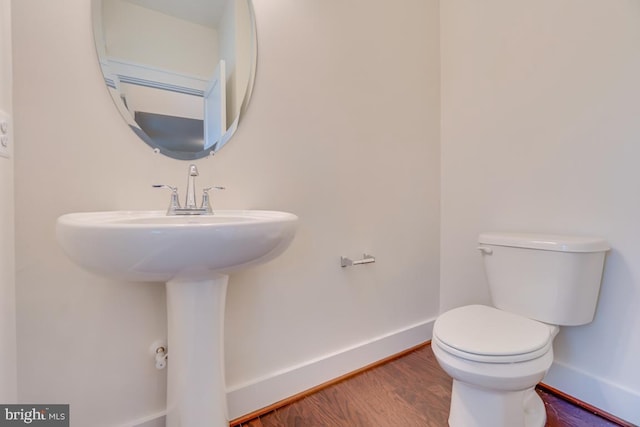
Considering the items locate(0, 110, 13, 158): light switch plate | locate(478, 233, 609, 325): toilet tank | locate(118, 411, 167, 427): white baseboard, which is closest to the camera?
locate(0, 110, 13, 158): light switch plate

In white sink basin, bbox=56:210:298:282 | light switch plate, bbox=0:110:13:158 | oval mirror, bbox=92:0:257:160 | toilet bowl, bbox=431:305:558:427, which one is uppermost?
oval mirror, bbox=92:0:257:160

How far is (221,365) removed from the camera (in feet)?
2.98

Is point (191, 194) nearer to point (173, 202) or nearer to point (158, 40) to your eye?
point (173, 202)

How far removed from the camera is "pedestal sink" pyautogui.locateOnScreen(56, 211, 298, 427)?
0.60 meters

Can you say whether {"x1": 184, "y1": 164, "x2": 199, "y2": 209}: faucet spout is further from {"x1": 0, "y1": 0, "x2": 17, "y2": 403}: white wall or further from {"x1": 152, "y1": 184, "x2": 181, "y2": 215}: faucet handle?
{"x1": 0, "y1": 0, "x2": 17, "y2": 403}: white wall

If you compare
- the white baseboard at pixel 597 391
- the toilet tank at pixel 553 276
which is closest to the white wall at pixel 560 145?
the white baseboard at pixel 597 391

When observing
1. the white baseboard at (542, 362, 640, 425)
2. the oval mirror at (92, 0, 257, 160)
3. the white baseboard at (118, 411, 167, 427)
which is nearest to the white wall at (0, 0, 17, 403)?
the oval mirror at (92, 0, 257, 160)

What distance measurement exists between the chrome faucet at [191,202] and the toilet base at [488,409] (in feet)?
3.54

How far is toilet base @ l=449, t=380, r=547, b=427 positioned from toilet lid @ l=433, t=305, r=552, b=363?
0.51 feet

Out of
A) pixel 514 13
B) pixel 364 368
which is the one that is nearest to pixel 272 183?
pixel 364 368

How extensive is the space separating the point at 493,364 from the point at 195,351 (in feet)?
2.89

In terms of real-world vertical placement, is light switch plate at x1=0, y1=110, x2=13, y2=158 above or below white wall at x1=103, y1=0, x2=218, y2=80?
below

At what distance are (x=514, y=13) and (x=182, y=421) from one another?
213 cm

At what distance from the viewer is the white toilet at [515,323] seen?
0.88 metres
